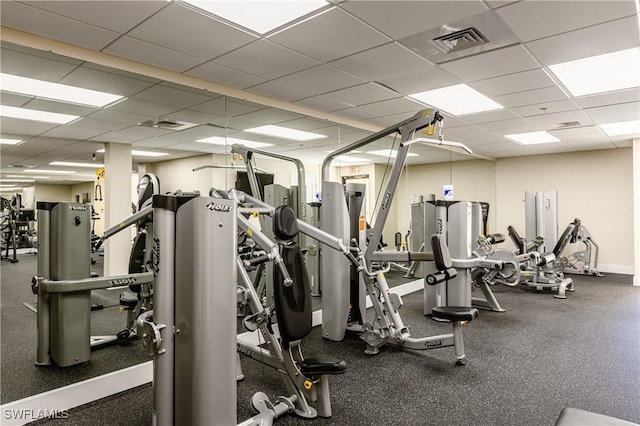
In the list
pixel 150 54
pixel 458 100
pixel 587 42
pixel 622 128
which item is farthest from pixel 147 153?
pixel 622 128

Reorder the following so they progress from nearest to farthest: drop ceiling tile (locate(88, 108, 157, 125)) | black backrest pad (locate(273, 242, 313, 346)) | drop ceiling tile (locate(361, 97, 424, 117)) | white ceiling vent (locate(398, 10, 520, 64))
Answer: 1. black backrest pad (locate(273, 242, 313, 346))
2. white ceiling vent (locate(398, 10, 520, 64))
3. drop ceiling tile (locate(88, 108, 157, 125))
4. drop ceiling tile (locate(361, 97, 424, 117))

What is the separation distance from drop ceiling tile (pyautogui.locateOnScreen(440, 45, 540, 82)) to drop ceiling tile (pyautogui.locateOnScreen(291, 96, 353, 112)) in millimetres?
1433

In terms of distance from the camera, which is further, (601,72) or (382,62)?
(601,72)

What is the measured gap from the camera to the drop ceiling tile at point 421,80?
3531mm

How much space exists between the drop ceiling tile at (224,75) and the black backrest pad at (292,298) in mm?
1948

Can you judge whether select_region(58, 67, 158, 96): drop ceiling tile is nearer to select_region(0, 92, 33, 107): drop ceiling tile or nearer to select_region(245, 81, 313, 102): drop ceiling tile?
select_region(0, 92, 33, 107): drop ceiling tile

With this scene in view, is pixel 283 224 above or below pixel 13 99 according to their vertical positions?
below

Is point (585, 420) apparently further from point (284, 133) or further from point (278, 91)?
point (284, 133)

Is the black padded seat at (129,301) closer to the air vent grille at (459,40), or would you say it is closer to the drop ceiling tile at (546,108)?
the air vent grille at (459,40)

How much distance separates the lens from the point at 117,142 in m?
4.57

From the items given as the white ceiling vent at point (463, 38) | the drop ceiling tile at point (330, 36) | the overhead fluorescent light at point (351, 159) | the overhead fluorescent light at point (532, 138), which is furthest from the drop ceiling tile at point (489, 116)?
the drop ceiling tile at point (330, 36)

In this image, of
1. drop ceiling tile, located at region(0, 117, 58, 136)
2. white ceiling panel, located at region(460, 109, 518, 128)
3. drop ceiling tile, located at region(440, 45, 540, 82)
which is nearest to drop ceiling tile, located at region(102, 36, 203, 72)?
drop ceiling tile, located at region(0, 117, 58, 136)

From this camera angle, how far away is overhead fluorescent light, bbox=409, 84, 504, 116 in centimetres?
410

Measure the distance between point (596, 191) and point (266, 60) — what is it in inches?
311
